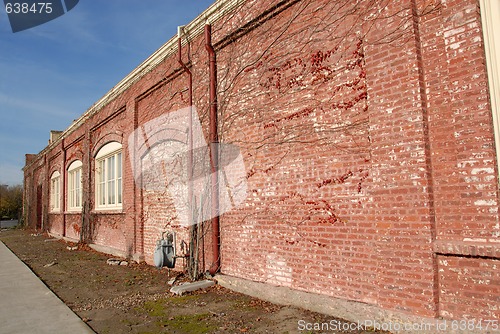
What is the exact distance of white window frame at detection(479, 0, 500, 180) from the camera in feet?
12.3

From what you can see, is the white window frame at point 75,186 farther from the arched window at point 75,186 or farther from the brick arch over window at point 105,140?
the brick arch over window at point 105,140

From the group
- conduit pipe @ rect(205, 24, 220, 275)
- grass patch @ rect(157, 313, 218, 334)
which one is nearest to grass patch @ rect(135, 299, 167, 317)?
grass patch @ rect(157, 313, 218, 334)

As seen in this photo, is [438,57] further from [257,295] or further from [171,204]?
[171,204]

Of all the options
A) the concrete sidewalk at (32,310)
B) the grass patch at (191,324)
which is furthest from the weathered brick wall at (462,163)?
the concrete sidewalk at (32,310)

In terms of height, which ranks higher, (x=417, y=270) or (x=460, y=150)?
(x=460, y=150)

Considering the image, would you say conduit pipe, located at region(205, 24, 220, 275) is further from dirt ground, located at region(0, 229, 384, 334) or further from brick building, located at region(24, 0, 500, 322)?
dirt ground, located at region(0, 229, 384, 334)

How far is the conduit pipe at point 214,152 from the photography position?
715cm

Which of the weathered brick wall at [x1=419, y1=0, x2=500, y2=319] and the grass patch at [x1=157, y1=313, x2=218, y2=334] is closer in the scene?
the weathered brick wall at [x1=419, y1=0, x2=500, y2=319]

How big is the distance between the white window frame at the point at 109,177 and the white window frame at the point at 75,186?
306 centimetres

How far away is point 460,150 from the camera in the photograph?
3.97 m

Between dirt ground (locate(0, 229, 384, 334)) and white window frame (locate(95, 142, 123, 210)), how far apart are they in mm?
3678

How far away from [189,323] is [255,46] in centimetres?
446

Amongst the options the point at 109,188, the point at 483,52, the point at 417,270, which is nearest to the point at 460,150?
the point at 483,52

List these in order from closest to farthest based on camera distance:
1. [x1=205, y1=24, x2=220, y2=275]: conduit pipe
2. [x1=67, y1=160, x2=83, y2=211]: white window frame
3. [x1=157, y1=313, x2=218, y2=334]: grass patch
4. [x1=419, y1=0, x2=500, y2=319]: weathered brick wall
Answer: [x1=419, y1=0, x2=500, y2=319]: weathered brick wall, [x1=157, y1=313, x2=218, y2=334]: grass patch, [x1=205, y1=24, x2=220, y2=275]: conduit pipe, [x1=67, y1=160, x2=83, y2=211]: white window frame
